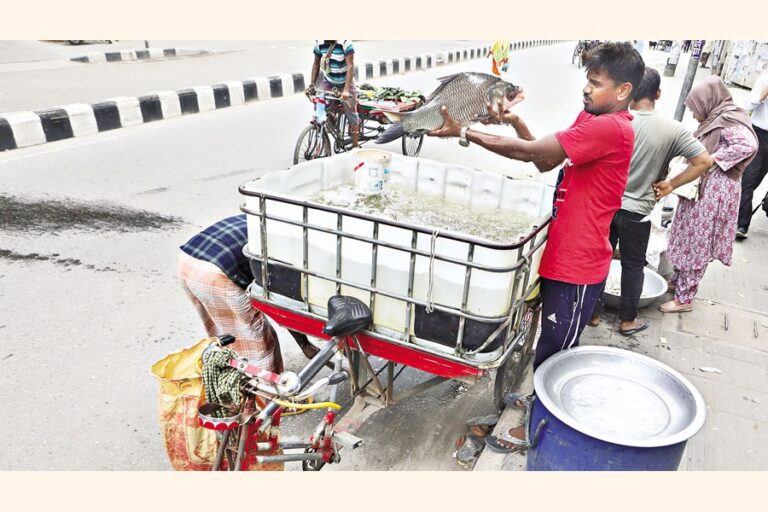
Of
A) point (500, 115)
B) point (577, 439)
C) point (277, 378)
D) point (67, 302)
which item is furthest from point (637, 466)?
point (67, 302)

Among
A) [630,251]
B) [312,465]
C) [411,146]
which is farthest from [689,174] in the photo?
[411,146]

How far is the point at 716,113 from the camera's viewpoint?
11.4 feet

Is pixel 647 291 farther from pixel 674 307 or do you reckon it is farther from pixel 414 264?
pixel 414 264

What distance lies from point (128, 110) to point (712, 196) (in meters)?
7.25

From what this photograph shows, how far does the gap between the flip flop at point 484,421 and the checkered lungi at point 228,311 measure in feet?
3.04

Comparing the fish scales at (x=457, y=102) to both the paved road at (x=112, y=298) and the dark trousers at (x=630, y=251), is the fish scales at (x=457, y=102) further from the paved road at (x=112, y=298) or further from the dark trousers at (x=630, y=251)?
the paved road at (x=112, y=298)

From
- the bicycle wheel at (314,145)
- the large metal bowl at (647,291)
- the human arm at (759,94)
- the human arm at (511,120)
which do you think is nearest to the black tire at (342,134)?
the bicycle wheel at (314,145)

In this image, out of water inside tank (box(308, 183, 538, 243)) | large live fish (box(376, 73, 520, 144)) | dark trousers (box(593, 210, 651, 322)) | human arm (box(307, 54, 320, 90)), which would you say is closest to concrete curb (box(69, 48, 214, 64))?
human arm (box(307, 54, 320, 90))

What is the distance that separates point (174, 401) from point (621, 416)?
1.59m

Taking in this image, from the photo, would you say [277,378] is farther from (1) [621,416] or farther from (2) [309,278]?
(1) [621,416]

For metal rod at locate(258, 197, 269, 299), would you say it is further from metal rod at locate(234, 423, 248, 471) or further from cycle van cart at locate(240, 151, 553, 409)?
metal rod at locate(234, 423, 248, 471)

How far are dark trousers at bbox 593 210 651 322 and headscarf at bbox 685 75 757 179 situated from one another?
0.74 m

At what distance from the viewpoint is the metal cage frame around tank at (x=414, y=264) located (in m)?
1.82

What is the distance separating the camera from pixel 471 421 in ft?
8.75
